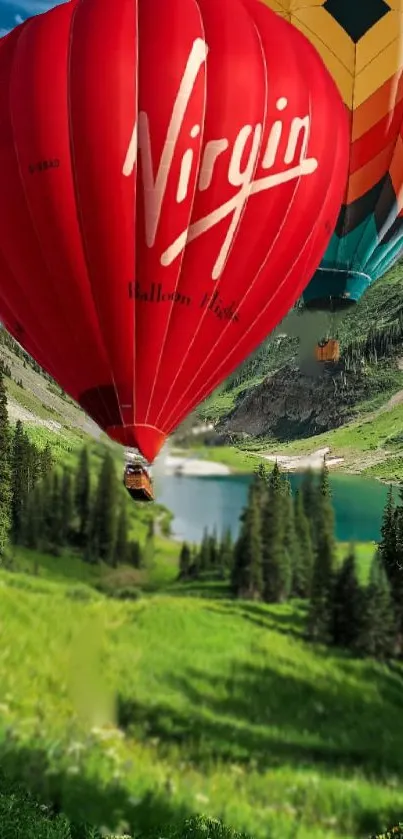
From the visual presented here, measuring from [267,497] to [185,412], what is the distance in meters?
5.89

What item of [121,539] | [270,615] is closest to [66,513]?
[121,539]

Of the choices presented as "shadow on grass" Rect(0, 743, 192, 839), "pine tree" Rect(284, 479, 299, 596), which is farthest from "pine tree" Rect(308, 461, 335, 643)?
"shadow on grass" Rect(0, 743, 192, 839)

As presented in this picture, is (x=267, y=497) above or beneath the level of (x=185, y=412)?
beneath

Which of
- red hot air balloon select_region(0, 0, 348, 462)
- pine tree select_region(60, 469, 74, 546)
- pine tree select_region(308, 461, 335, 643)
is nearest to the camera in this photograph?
red hot air balloon select_region(0, 0, 348, 462)

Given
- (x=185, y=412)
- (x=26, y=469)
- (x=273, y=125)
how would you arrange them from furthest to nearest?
(x=26, y=469)
(x=185, y=412)
(x=273, y=125)

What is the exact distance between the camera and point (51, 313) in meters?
9.70

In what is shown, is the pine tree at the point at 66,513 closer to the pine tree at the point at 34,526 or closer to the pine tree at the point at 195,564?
the pine tree at the point at 34,526

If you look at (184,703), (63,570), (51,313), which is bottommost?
(184,703)

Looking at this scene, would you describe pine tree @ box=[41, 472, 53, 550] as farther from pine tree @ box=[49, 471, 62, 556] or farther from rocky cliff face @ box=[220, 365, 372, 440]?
rocky cliff face @ box=[220, 365, 372, 440]

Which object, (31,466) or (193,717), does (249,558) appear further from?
(31,466)

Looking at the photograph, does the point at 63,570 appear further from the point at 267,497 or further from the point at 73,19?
the point at 73,19

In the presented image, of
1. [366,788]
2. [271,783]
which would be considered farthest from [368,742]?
[271,783]

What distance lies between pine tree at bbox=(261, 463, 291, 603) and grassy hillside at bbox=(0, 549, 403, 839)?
364 mm

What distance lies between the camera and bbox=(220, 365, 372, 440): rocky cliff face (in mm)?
132000
